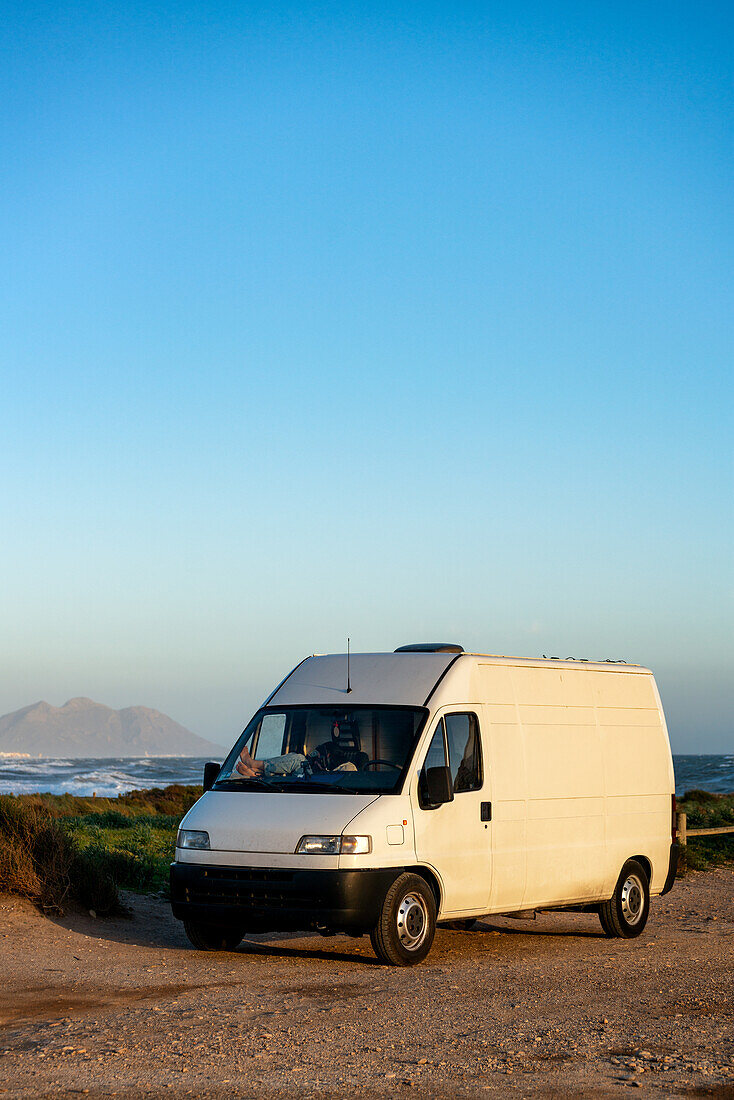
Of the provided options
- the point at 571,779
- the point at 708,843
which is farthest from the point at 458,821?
the point at 708,843

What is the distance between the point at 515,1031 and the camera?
811cm

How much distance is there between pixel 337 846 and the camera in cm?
1060

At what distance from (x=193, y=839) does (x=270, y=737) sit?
1329mm

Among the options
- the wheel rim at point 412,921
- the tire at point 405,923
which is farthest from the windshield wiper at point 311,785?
the wheel rim at point 412,921

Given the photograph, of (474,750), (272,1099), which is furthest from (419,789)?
(272,1099)

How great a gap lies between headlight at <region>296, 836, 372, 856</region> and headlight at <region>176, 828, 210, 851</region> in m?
1.02

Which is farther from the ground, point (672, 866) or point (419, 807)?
point (419, 807)

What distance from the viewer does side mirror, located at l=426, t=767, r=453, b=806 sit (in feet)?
36.5

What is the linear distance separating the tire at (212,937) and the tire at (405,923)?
1598 millimetres

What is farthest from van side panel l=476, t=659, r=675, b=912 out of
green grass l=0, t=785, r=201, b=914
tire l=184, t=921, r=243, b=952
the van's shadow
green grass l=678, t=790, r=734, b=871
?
green grass l=678, t=790, r=734, b=871

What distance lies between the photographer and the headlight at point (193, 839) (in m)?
11.2

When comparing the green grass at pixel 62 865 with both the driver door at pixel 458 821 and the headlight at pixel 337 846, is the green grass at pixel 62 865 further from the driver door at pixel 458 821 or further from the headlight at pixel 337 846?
the driver door at pixel 458 821

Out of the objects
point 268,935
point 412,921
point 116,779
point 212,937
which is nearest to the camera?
point 412,921

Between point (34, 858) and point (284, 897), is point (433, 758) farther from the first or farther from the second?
point (34, 858)
